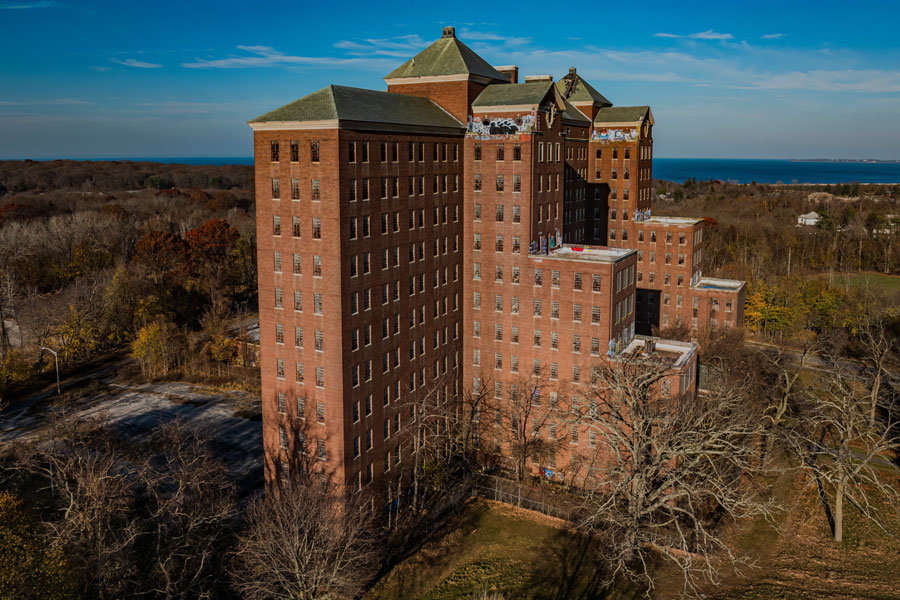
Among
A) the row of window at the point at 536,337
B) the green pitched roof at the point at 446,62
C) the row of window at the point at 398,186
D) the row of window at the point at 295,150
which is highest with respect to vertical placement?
the green pitched roof at the point at 446,62

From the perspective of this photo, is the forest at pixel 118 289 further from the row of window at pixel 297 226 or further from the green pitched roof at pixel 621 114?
the green pitched roof at pixel 621 114

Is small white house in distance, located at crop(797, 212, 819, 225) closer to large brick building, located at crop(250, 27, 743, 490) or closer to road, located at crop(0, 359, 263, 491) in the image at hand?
large brick building, located at crop(250, 27, 743, 490)

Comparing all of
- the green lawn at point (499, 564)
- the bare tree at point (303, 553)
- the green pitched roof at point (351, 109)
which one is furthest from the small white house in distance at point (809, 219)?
the bare tree at point (303, 553)

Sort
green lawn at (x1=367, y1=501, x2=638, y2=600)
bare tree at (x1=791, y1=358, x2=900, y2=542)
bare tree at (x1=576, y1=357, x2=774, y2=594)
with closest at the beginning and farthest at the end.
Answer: bare tree at (x1=576, y1=357, x2=774, y2=594) < green lawn at (x1=367, y1=501, x2=638, y2=600) < bare tree at (x1=791, y1=358, x2=900, y2=542)

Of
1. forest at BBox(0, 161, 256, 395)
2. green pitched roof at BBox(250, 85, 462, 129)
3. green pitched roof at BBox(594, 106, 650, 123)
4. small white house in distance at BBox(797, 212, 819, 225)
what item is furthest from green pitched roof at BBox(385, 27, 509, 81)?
small white house in distance at BBox(797, 212, 819, 225)

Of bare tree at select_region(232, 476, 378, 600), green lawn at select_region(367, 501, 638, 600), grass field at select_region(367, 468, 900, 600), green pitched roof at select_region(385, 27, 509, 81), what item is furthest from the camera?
green pitched roof at select_region(385, 27, 509, 81)

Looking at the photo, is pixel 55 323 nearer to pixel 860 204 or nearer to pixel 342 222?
Answer: pixel 342 222
